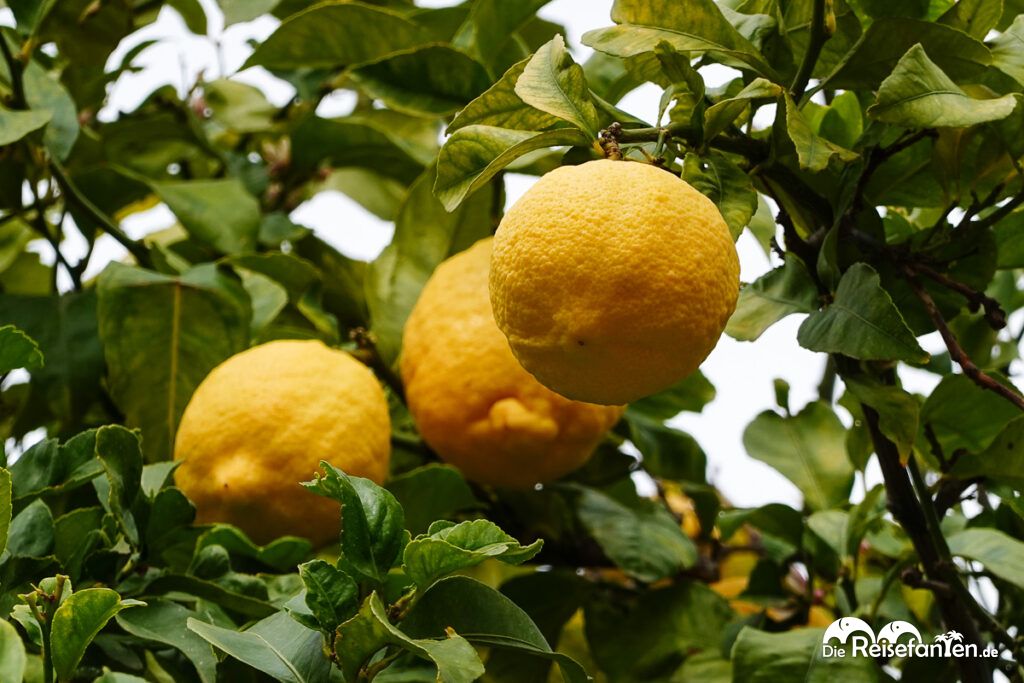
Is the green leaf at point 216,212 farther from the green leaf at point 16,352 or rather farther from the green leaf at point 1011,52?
the green leaf at point 1011,52

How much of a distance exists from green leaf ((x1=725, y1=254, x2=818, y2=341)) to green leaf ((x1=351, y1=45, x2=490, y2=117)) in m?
0.33

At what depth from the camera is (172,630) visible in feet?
2.44

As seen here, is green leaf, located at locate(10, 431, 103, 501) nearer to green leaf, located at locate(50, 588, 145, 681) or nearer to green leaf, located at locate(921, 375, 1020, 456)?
green leaf, located at locate(50, 588, 145, 681)

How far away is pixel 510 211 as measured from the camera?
2.23ft

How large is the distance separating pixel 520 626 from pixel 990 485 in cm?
43

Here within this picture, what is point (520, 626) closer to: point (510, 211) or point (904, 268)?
point (510, 211)

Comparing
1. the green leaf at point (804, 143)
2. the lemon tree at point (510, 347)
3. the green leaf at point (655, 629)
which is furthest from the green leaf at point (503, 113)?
the green leaf at point (655, 629)

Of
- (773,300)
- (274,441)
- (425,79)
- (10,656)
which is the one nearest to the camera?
(10,656)

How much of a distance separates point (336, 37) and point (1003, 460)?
2.34 feet

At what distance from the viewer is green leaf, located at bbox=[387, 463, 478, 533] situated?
952mm

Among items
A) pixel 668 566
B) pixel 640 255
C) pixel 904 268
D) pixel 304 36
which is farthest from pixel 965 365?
pixel 304 36

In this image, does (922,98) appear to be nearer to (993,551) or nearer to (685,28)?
(685,28)

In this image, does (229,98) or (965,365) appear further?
(229,98)

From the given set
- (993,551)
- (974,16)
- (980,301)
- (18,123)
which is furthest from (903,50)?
(18,123)
